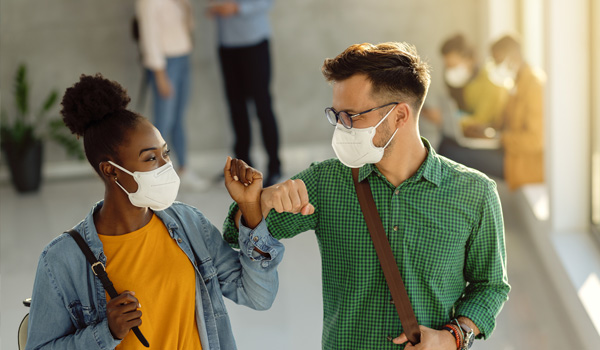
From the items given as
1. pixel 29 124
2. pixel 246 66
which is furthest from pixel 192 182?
pixel 29 124

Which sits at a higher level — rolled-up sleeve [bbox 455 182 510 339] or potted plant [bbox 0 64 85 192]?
rolled-up sleeve [bbox 455 182 510 339]

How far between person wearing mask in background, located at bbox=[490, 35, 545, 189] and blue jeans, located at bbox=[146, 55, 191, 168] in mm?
2713

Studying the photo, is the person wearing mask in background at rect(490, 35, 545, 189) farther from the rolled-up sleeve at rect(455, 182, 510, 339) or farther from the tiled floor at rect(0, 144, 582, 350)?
the rolled-up sleeve at rect(455, 182, 510, 339)

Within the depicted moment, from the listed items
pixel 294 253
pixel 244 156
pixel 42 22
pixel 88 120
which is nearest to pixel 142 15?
pixel 244 156

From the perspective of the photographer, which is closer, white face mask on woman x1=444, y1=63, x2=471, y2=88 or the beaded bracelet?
the beaded bracelet

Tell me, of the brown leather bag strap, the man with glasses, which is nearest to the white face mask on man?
the man with glasses

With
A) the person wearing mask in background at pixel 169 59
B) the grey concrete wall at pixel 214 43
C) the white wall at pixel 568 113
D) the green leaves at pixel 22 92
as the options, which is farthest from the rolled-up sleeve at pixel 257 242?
the grey concrete wall at pixel 214 43

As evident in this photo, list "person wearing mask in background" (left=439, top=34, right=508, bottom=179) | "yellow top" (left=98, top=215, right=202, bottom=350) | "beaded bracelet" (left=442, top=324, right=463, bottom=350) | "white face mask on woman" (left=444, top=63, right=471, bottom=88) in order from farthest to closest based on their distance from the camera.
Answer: "white face mask on woman" (left=444, top=63, right=471, bottom=88) → "person wearing mask in background" (left=439, top=34, right=508, bottom=179) → "beaded bracelet" (left=442, top=324, right=463, bottom=350) → "yellow top" (left=98, top=215, right=202, bottom=350)

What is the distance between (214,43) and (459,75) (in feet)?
8.52

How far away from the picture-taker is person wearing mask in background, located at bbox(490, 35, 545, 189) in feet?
16.2

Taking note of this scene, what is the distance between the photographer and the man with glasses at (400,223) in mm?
1839

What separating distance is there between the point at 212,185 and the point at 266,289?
5.01 m

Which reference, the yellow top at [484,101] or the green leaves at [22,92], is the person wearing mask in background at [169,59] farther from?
the yellow top at [484,101]

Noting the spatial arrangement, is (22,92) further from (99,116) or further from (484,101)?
(99,116)
